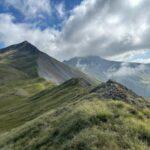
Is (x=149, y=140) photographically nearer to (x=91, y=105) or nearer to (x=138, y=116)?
(x=138, y=116)

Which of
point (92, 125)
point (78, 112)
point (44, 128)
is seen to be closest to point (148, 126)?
point (92, 125)

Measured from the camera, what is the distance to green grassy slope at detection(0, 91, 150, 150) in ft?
76.2

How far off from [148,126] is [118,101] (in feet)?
17.9

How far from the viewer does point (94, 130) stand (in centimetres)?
2459

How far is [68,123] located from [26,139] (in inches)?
192

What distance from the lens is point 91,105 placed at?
30.5 metres

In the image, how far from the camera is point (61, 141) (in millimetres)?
25344

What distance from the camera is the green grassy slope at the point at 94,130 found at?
23.2 meters

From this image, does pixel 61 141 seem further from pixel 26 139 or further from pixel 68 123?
pixel 26 139

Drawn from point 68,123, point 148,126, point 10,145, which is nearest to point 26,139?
point 10,145

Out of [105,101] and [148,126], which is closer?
[148,126]

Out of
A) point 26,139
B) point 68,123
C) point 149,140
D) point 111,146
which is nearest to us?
point 111,146

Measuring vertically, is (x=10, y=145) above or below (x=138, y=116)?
below

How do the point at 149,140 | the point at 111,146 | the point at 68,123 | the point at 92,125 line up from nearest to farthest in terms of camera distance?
the point at 111,146
the point at 149,140
the point at 92,125
the point at 68,123
